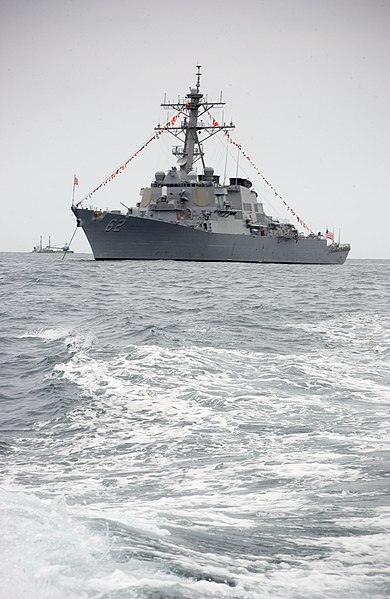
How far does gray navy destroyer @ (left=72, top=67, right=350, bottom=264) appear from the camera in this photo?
60.0 meters

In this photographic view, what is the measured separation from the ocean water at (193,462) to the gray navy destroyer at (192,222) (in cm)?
4449

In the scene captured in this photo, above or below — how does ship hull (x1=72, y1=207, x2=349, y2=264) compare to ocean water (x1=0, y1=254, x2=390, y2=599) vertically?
above

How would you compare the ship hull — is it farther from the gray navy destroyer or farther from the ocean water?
the ocean water

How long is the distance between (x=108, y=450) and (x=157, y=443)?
1.91 ft

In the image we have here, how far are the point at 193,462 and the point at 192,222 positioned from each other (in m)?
55.9

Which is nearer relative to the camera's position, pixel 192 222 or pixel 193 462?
pixel 193 462

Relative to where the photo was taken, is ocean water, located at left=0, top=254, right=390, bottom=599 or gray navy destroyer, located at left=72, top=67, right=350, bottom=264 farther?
gray navy destroyer, located at left=72, top=67, right=350, bottom=264

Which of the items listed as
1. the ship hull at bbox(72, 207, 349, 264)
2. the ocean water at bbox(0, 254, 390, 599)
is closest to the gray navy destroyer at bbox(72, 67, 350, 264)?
the ship hull at bbox(72, 207, 349, 264)

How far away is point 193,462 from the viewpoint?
670cm

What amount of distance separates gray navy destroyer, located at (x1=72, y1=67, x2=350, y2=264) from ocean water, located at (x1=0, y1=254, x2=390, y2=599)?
1752 inches

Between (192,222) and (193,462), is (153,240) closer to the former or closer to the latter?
(192,222)

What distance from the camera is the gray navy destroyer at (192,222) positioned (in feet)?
197

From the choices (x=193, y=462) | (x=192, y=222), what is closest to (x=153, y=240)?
(x=192, y=222)

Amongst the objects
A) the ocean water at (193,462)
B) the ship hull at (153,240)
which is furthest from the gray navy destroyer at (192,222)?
the ocean water at (193,462)
